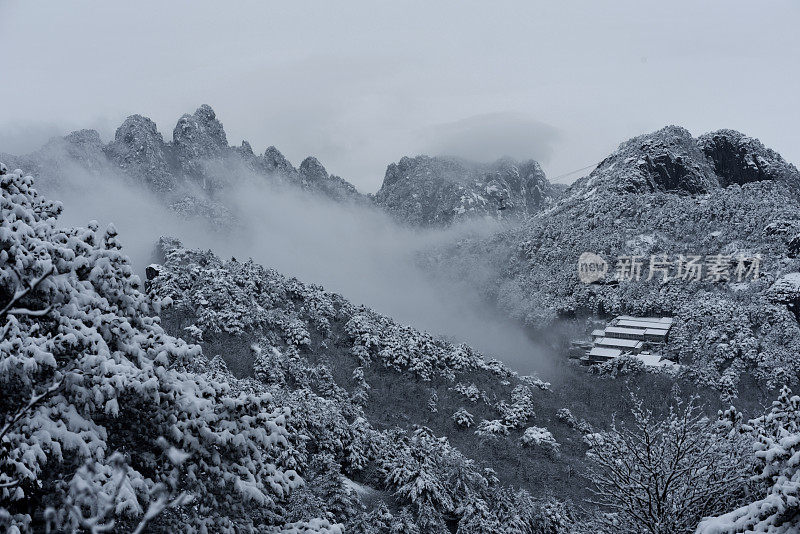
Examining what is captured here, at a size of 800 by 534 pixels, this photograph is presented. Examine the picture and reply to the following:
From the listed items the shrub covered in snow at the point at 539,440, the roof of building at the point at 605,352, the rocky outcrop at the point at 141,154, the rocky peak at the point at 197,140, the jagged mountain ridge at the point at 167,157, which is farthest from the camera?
the rocky peak at the point at 197,140

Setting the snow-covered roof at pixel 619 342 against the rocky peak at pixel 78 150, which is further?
Result: the rocky peak at pixel 78 150

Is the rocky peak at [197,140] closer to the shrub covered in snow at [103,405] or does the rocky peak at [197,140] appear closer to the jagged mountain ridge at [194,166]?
the jagged mountain ridge at [194,166]

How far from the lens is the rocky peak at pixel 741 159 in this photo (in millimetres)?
120188

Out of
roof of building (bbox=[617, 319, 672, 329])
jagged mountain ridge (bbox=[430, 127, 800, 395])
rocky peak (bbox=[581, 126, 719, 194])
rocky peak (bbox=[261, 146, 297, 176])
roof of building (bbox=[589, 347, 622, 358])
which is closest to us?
jagged mountain ridge (bbox=[430, 127, 800, 395])

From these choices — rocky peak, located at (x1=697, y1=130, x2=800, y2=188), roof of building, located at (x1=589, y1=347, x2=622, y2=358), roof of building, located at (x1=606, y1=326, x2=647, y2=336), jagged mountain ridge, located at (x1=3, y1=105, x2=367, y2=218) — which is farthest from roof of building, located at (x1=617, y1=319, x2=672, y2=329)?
jagged mountain ridge, located at (x1=3, y1=105, x2=367, y2=218)

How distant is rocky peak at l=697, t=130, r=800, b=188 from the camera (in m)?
120

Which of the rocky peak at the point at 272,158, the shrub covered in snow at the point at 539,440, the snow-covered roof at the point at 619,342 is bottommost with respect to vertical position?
the snow-covered roof at the point at 619,342

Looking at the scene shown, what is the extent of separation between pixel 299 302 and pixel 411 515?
34217mm

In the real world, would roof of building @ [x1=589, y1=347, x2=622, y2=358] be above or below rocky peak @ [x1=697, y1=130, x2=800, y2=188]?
below

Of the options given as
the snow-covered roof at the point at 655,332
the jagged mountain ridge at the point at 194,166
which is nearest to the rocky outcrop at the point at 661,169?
the jagged mountain ridge at the point at 194,166

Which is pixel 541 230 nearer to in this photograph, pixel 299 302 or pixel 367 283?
pixel 367 283

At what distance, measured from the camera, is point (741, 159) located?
124375 mm

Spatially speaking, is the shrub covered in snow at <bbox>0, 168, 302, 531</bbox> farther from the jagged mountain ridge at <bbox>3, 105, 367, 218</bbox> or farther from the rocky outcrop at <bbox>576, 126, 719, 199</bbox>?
the jagged mountain ridge at <bbox>3, 105, 367, 218</bbox>

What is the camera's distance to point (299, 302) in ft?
191
